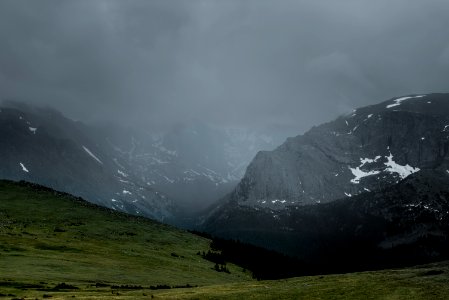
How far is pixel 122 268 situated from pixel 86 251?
2197 cm

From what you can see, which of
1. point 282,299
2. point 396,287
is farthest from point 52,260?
point 396,287

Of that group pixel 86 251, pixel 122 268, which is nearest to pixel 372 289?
pixel 122 268

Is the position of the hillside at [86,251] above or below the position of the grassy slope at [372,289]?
above

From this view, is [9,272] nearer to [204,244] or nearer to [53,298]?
[53,298]

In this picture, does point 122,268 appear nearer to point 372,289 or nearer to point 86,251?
point 86,251

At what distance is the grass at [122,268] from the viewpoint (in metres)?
47.8

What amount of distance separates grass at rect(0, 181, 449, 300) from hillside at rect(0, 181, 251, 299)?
163 mm

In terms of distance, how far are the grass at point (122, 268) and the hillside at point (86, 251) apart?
0.16 metres

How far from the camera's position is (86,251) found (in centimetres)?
11631

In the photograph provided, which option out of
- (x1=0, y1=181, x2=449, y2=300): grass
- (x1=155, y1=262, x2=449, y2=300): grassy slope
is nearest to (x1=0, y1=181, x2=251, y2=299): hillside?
(x1=0, y1=181, x2=449, y2=300): grass

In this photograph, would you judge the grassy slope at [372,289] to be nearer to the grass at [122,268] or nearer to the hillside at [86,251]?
the grass at [122,268]

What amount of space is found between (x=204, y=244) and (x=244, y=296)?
13204cm

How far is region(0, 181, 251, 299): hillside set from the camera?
77188 mm

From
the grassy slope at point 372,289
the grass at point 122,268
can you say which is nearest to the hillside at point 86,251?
the grass at point 122,268
